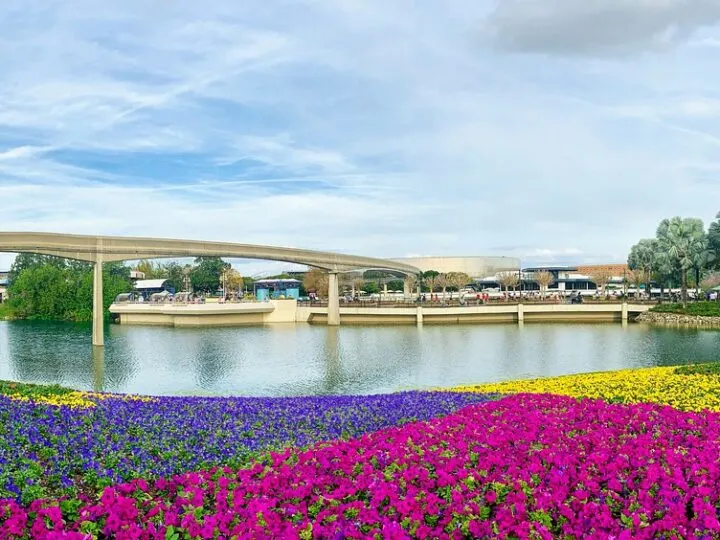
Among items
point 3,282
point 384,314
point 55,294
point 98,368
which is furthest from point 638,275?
point 3,282

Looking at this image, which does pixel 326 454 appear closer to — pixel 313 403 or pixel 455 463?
pixel 455 463

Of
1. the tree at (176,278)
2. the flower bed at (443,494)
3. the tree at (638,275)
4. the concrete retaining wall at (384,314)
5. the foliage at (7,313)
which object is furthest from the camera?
the tree at (176,278)

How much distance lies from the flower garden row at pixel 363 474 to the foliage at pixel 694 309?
5439 cm

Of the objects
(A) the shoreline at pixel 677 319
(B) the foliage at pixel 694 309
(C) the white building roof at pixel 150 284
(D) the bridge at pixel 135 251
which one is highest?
(D) the bridge at pixel 135 251

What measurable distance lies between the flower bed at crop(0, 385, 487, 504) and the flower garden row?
0.03 metres

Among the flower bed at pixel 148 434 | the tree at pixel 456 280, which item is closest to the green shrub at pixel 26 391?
the flower bed at pixel 148 434

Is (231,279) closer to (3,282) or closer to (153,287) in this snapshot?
(153,287)

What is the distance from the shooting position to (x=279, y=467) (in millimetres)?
6801

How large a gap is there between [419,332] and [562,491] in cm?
4846

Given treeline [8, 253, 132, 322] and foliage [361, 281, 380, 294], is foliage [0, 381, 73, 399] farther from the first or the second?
foliage [361, 281, 380, 294]

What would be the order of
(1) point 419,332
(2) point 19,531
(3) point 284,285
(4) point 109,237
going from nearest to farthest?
(2) point 19,531
(4) point 109,237
(1) point 419,332
(3) point 284,285

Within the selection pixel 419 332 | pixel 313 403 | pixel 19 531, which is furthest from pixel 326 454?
pixel 419 332

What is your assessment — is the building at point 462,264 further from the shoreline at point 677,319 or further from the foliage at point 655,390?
the foliage at point 655,390

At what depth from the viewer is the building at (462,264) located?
150625 mm
